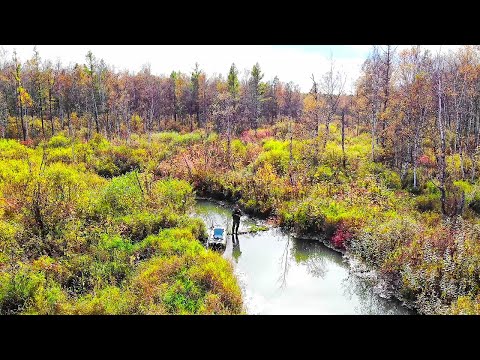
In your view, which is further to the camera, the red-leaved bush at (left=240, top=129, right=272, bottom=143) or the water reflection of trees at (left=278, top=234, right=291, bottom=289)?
the red-leaved bush at (left=240, top=129, right=272, bottom=143)

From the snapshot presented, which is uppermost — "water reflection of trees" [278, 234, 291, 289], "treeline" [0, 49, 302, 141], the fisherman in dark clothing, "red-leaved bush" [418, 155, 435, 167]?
"treeline" [0, 49, 302, 141]

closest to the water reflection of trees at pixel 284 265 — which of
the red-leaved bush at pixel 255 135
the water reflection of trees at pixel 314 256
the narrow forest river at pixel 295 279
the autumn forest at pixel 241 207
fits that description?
the narrow forest river at pixel 295 279

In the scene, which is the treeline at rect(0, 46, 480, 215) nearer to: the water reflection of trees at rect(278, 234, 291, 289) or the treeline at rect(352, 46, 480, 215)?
the treeline at rect(352, 46, 480, 215)

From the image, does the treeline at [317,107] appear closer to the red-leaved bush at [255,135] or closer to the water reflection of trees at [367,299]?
the red-leaved bush at [255,135]

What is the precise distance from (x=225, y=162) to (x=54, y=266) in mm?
11882

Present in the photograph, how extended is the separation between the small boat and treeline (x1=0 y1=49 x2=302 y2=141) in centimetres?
1957

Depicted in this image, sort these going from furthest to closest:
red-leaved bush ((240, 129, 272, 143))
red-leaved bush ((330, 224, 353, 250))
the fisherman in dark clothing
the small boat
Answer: red-leaved bush ((240, 129, 272, 143)) < the fisherman in dark clothing < red-leaved bush ((330, 224, 353, 250)) < the small boat

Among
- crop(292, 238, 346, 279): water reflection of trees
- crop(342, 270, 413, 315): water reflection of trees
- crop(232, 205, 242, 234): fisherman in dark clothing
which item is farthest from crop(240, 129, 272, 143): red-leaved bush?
crop(342, 270, 413, 315): water reflection of trees

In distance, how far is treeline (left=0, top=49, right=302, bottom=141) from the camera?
33250mm

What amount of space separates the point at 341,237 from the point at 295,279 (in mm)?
2365

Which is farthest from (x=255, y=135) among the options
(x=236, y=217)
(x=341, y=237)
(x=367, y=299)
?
(x=367, y=299)

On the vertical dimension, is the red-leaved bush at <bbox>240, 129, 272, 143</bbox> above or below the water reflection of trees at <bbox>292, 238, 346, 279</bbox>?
above

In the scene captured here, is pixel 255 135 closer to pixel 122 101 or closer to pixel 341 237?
pixel 122 101

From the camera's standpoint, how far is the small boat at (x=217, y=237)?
37.1ft
